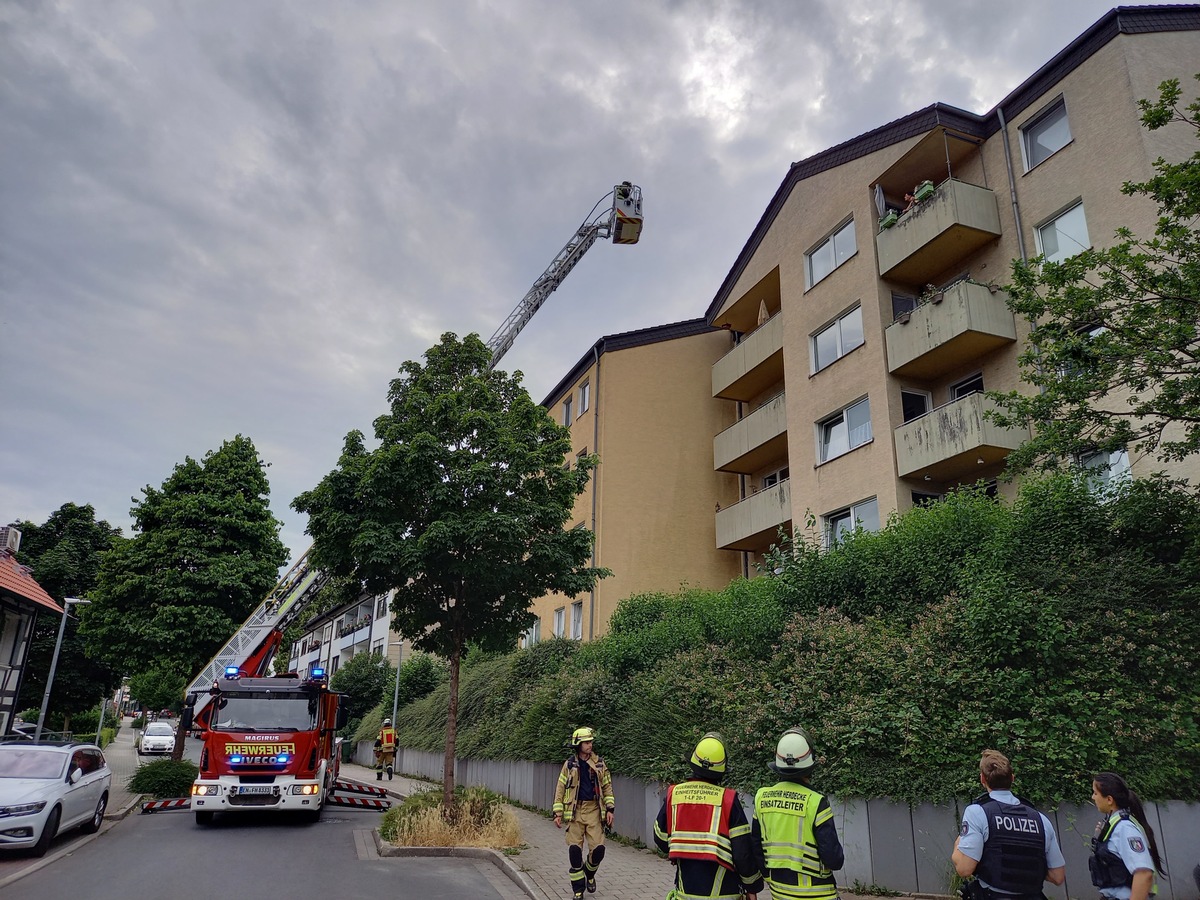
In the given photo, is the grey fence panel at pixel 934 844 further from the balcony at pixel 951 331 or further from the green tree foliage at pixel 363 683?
the green tree foliage at pixel 363 683

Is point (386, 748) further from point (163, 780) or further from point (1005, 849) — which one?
point (1005, 849)

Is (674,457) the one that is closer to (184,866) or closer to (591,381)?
(591,381)

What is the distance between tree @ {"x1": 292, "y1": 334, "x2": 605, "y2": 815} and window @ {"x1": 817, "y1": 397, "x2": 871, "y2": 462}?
6922 millimetres

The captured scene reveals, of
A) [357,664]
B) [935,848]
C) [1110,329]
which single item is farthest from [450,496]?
[357,664]

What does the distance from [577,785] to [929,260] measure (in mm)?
14130

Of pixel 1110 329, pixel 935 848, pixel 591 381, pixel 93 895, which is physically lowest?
pixel 93 895

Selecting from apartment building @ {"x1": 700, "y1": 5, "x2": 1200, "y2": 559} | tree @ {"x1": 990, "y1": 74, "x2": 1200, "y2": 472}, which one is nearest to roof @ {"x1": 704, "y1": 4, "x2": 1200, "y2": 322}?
apartment building @ {"x1": 700, "y1": 5, "x2": 1200, "y2": 559}

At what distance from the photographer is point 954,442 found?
15.9 metres

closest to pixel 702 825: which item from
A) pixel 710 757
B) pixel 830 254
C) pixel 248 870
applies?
pixel 710 757

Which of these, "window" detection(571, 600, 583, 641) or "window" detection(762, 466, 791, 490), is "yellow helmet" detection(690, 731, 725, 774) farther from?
"window" detection(571, 600, 583, 641)

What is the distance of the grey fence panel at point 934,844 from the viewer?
317 inches

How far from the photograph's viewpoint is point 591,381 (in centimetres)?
2722

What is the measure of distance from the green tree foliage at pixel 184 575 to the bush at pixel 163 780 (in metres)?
4.14

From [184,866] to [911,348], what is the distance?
15.2 meters
